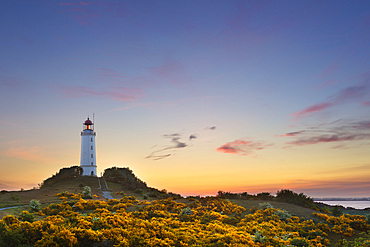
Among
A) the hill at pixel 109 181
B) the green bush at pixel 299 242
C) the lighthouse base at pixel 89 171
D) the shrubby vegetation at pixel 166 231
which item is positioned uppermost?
the lighthouse base at pixel 89 171

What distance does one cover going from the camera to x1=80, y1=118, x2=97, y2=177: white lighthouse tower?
5403 centimetres

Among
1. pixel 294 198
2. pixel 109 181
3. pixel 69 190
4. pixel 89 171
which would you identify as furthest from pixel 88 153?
pixel 294 198

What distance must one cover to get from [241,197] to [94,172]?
32.8 meters

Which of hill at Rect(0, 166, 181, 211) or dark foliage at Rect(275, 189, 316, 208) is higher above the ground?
hill at Rect(0, 166, 181, 211)

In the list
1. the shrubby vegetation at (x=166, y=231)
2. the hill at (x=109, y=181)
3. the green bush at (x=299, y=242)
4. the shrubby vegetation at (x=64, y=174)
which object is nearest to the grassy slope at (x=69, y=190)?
the hill at (x=109, y=181)

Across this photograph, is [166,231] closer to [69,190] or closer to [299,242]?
[299,242]

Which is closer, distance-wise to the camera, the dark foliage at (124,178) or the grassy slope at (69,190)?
the grassy slope at (69,190)

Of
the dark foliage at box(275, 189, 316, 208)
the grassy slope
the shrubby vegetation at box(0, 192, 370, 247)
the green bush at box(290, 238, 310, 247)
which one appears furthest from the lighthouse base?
the green bush at box(290, 238, 310, 247)

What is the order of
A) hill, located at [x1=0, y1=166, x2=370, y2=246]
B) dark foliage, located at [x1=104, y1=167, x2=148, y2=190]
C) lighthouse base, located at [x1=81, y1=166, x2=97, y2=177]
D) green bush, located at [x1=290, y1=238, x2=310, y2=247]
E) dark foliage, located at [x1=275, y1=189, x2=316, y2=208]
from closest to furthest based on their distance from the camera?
hill, located at [x1=0, y1=166, x2=370, y2=246] < green bush, located at [x1=290, y1=238, x2=310, y2=247] < dark foliage, located at [x1=275, y1=189, x2=316, y2=208] < dark foliage, located at [x1=104, y1=167, x2=148, y2=190] < lighthouse base, located at [x1=81, y1=166, x2=97, y2=177]

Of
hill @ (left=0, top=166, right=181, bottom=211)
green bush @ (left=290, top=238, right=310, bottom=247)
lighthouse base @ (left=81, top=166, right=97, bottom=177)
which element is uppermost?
lighthouse base @ (left=81, top=166, right=97, bottom=177)

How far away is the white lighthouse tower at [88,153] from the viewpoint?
177ft

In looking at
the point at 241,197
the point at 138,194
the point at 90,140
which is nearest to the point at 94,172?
the point at 90,140

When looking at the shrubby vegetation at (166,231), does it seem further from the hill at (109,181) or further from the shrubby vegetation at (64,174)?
the shrubby vegetation at (64,174)

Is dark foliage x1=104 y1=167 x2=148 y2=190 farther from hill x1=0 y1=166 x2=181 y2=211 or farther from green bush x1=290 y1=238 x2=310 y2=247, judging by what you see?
green bush x1=290 y1=238 x2=310 y2=247
